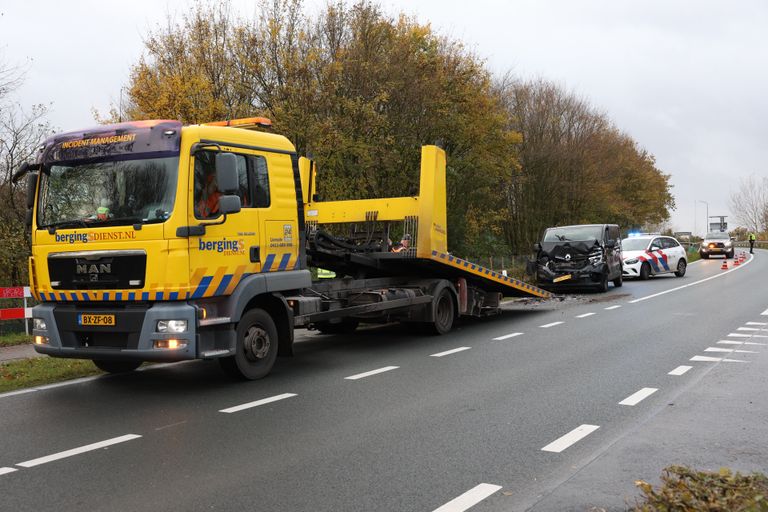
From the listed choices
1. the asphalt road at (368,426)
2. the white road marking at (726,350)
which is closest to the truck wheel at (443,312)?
the asphalt road at (368,426)

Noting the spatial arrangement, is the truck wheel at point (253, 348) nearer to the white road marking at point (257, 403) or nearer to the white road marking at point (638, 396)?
the white road marking at point (257, 403)

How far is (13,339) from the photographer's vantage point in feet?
37.1

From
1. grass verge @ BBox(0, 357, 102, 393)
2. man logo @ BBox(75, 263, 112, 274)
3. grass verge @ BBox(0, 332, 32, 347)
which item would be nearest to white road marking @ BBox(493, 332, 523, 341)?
grass verge @ BBox(0, 357, 102, 393)

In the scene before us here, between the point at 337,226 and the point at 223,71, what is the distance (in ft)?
35.4

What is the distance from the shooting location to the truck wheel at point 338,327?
12.3 m

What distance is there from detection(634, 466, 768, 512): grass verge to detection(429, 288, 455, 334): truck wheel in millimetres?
8090

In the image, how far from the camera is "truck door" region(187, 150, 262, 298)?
285 inches

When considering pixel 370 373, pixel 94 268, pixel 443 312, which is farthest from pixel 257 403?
pixel 443 312

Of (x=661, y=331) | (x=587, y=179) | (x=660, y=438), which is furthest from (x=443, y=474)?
(x=587, y=179)

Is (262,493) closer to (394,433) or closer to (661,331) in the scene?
(394,433)

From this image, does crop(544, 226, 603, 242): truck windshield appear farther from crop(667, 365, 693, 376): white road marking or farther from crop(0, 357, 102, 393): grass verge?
crop(0, 357, 102, 393): grass verge

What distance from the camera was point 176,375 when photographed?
8.56m

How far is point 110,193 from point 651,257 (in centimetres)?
2249

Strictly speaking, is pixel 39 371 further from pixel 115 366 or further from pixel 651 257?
pixel 651 257
